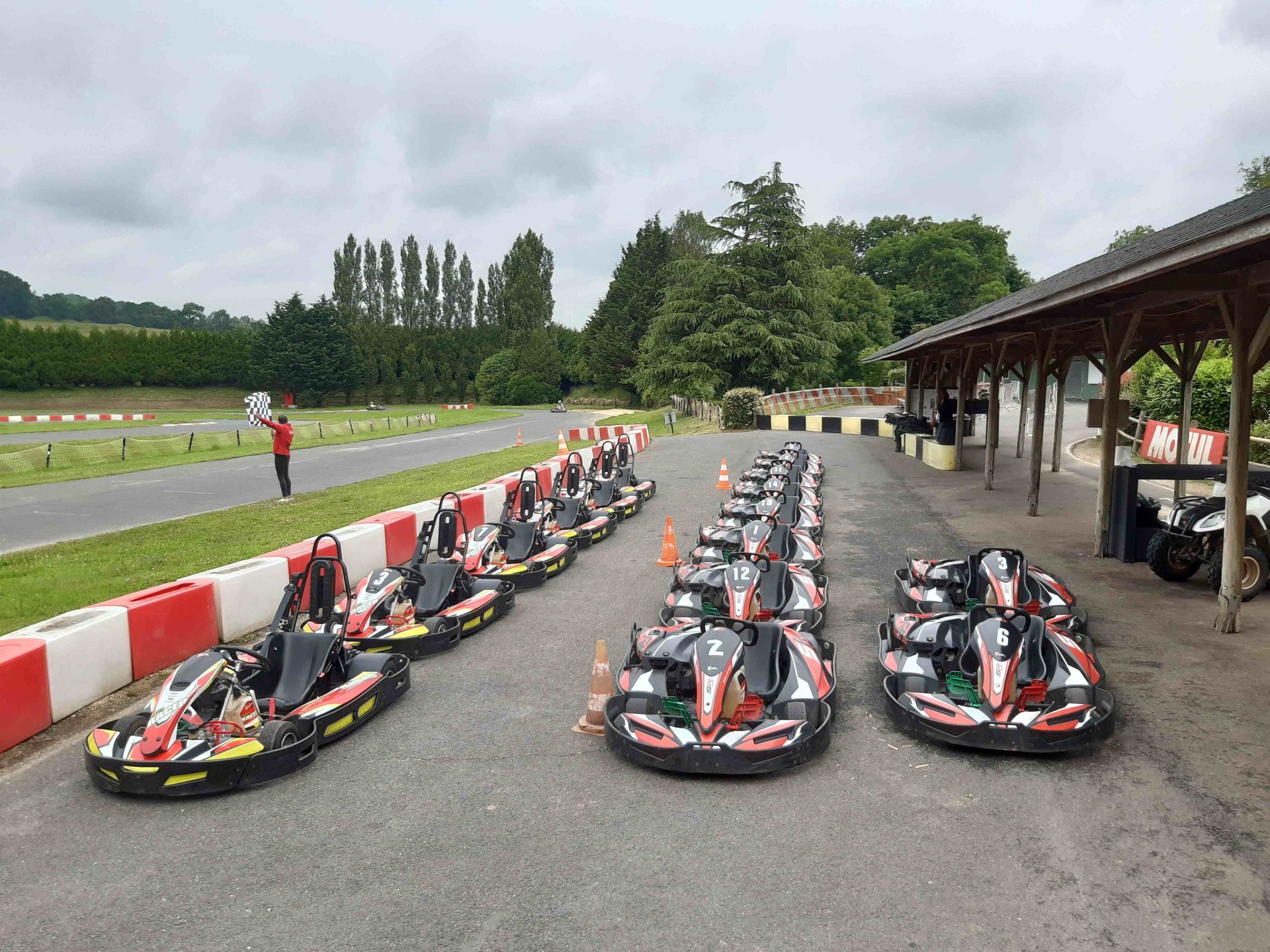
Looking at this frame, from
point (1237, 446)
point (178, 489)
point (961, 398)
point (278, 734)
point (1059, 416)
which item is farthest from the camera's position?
point (1059, 416)

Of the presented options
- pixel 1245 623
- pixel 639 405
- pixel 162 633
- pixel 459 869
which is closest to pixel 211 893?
pixel 459 869

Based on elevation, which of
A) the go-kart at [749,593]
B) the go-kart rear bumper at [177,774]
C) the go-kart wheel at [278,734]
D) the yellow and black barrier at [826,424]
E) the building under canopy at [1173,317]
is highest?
the building under canopy at [1173,317]

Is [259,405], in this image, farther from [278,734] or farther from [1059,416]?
[1059,416]

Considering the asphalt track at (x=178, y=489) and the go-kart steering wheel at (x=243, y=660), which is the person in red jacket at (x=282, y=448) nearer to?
the asphalt track at (x=178, y=489)

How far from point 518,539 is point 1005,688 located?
22.1 feet

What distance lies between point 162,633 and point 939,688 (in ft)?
21.3

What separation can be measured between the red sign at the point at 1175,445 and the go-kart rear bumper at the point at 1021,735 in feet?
44.8

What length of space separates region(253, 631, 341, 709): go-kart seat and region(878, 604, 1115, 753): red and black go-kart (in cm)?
421

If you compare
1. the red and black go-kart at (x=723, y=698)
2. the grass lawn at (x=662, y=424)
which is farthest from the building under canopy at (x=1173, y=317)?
the grass lawn at (x=662, y=424)

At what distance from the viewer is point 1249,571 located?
9344 mm

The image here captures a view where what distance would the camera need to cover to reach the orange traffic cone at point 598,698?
6.28 metres

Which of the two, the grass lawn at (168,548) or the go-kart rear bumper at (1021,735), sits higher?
the go-kart rear bumper at (1021,735)

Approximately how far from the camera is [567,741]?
20.2 ft

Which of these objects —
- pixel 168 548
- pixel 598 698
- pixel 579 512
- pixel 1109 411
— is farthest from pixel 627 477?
pixel 598 698
